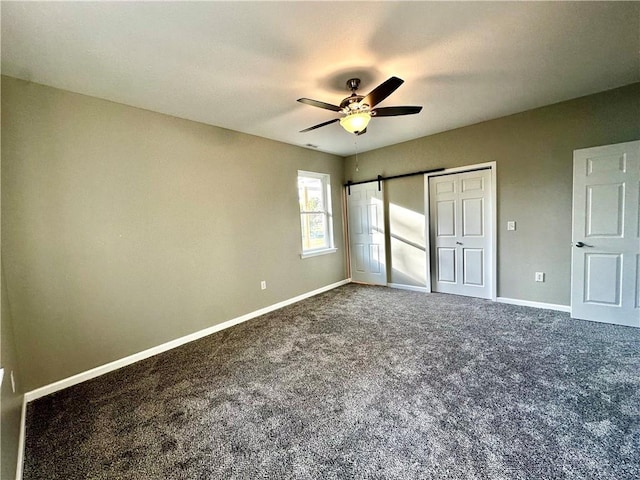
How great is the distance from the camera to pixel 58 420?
1923 millimetres

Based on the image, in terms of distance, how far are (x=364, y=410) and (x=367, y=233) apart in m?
3.66

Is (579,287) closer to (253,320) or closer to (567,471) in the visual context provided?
(567,471)

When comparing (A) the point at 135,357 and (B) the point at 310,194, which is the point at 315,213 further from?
(A) the point at 135,357

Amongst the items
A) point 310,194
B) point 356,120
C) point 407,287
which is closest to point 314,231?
point 310,194

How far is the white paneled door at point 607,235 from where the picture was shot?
2.88 m

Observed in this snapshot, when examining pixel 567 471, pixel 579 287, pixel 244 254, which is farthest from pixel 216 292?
pixel 579 287

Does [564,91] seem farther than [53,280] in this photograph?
Yes

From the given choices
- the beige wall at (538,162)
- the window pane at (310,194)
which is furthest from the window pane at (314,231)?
the beige wall at (538,162)

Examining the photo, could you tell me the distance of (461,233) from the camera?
167 inches

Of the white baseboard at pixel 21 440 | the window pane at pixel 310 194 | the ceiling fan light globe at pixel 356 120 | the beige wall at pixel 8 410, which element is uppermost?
the ceiling fan light globe at pixel 356 120

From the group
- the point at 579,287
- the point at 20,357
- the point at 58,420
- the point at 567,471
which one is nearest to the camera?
the point at 567,471

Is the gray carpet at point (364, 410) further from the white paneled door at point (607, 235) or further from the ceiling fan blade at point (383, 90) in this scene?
the ceiling fan blade at point (383, 90)

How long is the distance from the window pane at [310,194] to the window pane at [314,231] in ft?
0.42

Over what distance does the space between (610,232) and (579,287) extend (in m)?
0.69
